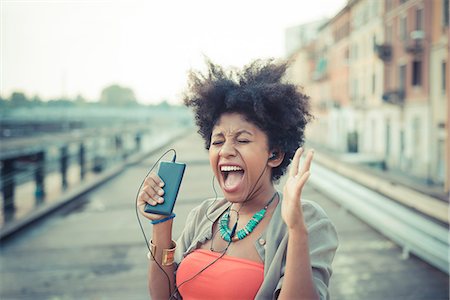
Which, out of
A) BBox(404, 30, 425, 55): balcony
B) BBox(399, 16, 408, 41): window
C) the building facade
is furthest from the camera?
BBox(399, 16, 408, 41): window

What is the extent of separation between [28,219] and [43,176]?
292 cm

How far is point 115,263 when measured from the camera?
4871 mm

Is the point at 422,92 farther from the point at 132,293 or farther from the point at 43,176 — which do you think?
the point at 132,293

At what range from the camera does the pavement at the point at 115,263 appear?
4.02 metres

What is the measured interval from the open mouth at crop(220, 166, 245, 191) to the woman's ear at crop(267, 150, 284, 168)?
11cm

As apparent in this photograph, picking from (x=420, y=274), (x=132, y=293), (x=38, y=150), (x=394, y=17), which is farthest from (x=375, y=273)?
(x=394, y=17)

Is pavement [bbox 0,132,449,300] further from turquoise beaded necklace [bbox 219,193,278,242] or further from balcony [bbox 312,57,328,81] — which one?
balcony [bbox 312,57,328,81]

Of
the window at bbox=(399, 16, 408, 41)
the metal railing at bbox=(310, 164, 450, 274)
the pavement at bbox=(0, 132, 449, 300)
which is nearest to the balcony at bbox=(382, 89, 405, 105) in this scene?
the window at bbox=(399, 16, 408, 41)

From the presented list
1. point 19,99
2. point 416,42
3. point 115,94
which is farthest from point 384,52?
point 115,94

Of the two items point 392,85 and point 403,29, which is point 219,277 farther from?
point 392,85

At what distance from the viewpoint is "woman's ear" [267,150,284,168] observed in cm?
→ 156

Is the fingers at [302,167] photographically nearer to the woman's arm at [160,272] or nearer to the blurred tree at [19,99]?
the woman's arm at [160,272]

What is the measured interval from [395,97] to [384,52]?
9.25 ft

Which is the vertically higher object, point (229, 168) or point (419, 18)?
point (419, 18)
